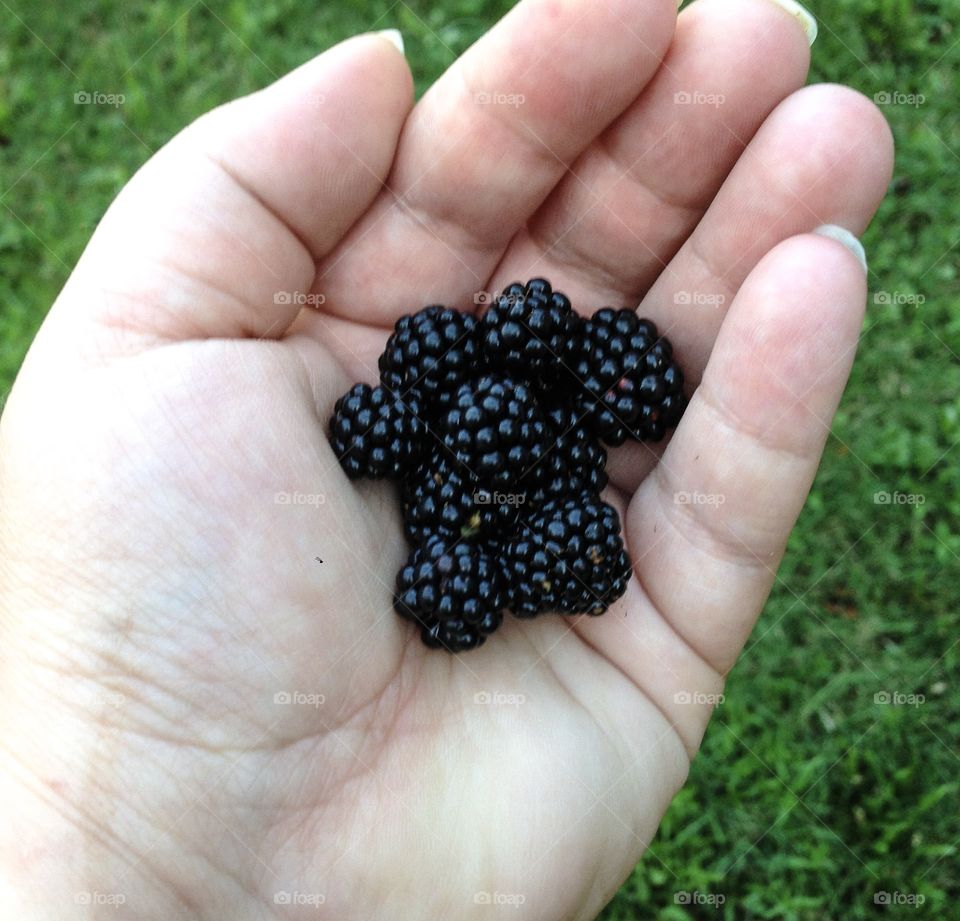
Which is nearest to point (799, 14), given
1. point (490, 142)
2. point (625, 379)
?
point (490, 142)

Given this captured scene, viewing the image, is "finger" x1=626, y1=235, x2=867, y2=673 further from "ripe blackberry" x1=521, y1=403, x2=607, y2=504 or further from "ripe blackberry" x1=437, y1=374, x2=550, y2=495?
"ripe blackberry" x1=437, y1=374, x2=550, y2=495

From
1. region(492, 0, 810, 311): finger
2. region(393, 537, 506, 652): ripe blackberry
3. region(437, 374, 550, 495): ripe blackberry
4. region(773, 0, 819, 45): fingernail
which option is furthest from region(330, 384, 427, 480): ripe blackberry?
region(773, 0, 819, 45): fingernail

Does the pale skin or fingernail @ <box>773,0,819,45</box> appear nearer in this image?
the pale skin

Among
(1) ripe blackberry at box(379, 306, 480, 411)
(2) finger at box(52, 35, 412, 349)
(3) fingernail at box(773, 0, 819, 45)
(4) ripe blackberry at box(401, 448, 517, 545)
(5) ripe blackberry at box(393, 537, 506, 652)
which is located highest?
(3) fingernail at box(773, 0, 819, 45)

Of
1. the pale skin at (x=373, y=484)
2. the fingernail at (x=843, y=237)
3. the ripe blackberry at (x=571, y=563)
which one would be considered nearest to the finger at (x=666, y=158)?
the pale skin at (x=373, y=484)

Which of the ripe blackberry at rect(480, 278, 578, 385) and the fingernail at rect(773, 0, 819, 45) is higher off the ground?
the fingernail at rect(773, 0, 819, 45)

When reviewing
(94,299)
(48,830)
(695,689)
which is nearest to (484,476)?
(695,689)

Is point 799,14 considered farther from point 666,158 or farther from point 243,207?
point 243,207

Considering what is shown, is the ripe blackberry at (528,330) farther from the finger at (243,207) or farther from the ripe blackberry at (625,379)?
the finger at (243,207)
